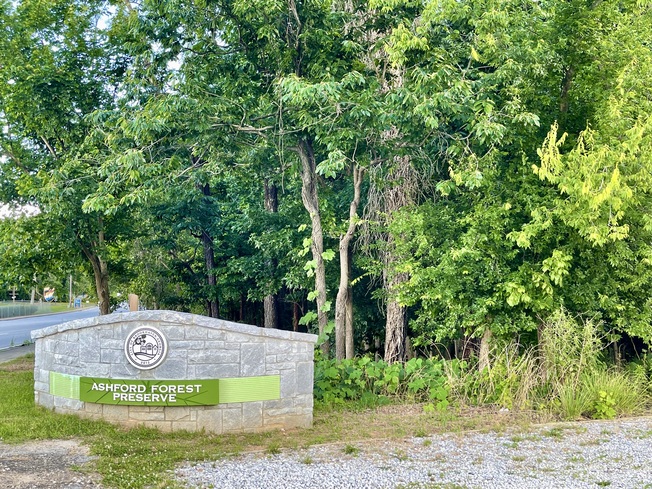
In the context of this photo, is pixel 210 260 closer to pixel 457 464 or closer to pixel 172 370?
pixel 172 370

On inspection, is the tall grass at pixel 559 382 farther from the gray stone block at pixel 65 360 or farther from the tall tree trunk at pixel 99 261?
the tall tree trunk at pixel 99 261

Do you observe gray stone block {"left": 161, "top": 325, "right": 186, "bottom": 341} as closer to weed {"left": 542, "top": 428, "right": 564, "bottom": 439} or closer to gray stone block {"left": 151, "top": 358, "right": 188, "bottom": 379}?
gray stone block {"left": 151, "top": 358, "right": 188, "bottom": 379}

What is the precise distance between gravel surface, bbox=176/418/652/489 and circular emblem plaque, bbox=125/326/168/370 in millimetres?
1687

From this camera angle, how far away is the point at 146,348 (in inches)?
281

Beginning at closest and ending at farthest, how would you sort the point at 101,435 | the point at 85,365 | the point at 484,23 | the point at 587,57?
the point at 101,435
the point at 85,365
the point at 484,23
the point at 587,57

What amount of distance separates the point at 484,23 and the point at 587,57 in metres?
1.77

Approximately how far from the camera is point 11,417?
7484 mm

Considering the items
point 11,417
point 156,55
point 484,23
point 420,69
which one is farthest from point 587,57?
point 11,417

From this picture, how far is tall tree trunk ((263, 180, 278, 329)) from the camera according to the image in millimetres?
14555

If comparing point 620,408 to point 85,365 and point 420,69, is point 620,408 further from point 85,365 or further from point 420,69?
point 85,365

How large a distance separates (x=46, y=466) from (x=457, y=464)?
3659 millimetres

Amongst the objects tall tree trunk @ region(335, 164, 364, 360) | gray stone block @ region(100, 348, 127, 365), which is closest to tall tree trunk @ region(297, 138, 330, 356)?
tall tree trunk @ region(335, 164, 364, 360)

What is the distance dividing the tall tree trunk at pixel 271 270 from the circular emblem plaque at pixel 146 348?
700 cm

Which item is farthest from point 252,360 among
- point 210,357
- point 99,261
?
point 99,261
